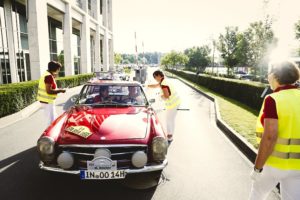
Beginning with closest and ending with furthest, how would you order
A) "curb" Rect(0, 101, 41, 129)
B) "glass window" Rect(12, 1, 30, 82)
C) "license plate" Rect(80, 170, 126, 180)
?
"license plate" Rect(80, 170, 126, 180), "curb" Rect(0, 101, 41, 129), "glass window" Rect(12, 1, 30, 82)

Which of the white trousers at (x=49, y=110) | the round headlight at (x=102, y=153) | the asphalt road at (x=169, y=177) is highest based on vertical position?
the white trousers at (x=49, y=110)

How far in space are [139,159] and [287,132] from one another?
6.96ft

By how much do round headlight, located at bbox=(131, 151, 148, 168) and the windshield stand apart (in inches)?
67.5

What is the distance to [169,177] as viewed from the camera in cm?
461

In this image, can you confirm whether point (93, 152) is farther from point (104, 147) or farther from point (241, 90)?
point (241, 90)

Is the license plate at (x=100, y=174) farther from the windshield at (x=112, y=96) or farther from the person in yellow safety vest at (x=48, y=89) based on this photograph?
the person in yellow safety vest at (x=48, y=89)

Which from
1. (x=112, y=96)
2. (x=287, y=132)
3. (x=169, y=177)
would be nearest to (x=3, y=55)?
(x=112, y=96)

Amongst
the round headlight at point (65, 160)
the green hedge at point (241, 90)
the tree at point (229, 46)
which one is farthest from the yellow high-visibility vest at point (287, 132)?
the tree at point (229, 46)

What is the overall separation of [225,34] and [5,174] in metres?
45.7

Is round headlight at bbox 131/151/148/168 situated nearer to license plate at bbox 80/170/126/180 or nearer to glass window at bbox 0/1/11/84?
license plate at bbox 80/170/126/180

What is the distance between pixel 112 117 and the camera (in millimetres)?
4652

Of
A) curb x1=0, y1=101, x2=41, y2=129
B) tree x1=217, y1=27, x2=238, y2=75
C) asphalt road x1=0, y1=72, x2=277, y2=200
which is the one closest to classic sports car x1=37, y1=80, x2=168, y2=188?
asphalt road x1=0, y1=72, x2=277, y2=200

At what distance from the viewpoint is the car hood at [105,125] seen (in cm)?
392

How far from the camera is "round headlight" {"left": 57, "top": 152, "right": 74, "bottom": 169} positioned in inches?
148
